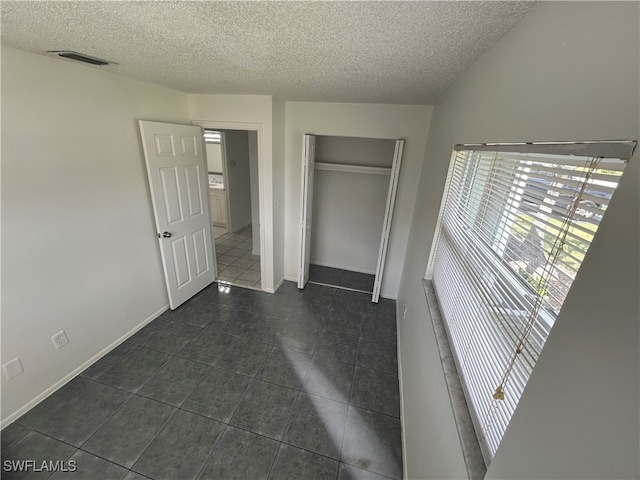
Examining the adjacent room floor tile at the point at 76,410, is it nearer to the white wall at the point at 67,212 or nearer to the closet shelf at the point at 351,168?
the white wall at the point at 67,212

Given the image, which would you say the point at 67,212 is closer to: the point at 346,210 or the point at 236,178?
the point at 346,210

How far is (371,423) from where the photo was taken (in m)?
1.86

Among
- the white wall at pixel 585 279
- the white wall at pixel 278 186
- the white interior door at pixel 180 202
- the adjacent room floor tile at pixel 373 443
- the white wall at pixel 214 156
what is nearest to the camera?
the white wall at pixel 585 279

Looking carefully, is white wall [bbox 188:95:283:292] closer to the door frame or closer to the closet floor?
the door frame

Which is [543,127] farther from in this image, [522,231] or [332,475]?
[332,475]

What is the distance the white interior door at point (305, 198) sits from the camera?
2.81 meters

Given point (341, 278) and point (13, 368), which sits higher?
point (13, 368)

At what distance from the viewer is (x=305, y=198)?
9.95 ft

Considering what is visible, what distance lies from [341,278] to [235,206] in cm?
278

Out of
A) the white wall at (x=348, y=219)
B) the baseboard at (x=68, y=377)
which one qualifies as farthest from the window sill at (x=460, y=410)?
the baseboard at (x=68, y=377)

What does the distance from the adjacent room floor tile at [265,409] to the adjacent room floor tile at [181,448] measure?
16 cm

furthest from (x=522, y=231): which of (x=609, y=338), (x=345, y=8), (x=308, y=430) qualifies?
(x=308, y=430)

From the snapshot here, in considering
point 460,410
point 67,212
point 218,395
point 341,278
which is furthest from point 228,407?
point 341,278

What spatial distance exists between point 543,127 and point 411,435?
1.73 metres
